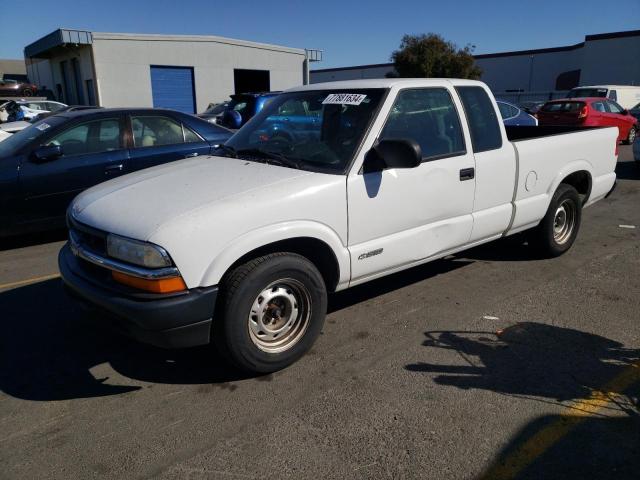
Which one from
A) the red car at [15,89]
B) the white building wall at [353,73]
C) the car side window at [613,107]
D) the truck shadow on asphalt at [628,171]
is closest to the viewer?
the truck shadow on asphalt at [628,171]

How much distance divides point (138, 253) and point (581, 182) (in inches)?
199

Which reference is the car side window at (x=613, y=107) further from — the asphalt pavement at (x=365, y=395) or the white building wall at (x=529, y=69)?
the white building wall at (x=529, y=69)

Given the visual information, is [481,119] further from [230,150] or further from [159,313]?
[159,313]

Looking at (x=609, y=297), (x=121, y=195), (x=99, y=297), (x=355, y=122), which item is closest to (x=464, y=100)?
(x=355, y=122)

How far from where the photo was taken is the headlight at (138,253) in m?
2.85

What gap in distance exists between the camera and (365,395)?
3133 mm

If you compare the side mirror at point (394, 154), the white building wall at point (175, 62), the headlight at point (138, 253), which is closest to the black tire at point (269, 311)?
the headlight at point (138, 253)

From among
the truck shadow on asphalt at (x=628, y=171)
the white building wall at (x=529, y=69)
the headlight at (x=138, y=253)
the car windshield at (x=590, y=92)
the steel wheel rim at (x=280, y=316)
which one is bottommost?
the truck shadow on asphalt at (x=628, y=171)

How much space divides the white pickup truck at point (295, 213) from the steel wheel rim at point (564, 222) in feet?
2.65

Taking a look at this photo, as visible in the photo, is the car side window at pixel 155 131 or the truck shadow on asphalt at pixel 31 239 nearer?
the truck shadow on asphalt at pixel 31 239

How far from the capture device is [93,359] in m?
3.60

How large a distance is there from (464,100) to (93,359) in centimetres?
358

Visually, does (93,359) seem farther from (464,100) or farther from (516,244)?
(516,244)

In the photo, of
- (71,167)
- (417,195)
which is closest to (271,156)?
(417,195)
